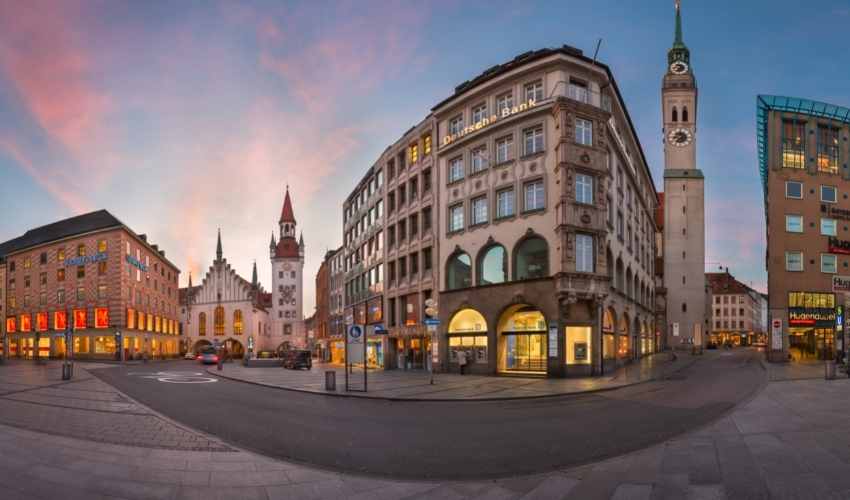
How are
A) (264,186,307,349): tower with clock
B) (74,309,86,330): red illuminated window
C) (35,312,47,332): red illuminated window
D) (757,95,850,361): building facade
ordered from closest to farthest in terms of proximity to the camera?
(757,95,850,361): building facade < (74,309,86,330): red illuminated window < (35,312,47,332): red illuminated window < (264,186,307,349): tower with clock

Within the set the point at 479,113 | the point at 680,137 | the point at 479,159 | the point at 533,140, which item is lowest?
the point at 479,159

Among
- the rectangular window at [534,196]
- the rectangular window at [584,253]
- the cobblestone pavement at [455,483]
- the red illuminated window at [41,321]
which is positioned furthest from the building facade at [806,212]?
the red illuminated window at [41,321]

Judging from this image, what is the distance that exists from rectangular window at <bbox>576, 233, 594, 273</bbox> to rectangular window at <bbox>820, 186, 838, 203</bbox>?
30.1 metres

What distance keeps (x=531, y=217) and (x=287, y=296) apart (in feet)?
318

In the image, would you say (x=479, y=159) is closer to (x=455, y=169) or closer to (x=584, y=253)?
(x=455, y=169)

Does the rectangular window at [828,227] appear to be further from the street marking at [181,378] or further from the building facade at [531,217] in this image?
the street marking at [181,378]

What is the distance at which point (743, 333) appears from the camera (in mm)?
142875

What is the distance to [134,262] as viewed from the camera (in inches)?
2940

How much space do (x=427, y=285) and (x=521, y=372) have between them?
33.2 feet

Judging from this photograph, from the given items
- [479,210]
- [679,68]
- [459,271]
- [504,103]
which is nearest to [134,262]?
[459,271]

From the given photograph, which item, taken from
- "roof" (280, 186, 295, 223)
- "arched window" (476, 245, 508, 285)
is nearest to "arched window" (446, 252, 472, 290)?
"arched window" (476, 245, 508, 285)

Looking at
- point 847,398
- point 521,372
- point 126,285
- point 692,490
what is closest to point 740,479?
point 692,490

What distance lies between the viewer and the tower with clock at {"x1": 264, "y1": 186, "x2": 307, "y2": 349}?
117562 mm

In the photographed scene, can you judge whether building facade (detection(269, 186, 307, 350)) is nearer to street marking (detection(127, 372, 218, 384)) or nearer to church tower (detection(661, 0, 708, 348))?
church tower (detection(661, 0, 708, 348))
